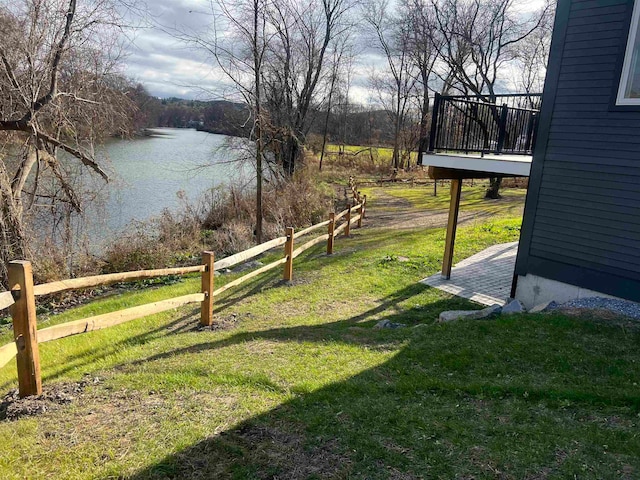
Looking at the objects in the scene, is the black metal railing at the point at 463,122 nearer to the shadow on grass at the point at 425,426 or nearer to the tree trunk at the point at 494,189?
the shadow on grass at the point at 425,426

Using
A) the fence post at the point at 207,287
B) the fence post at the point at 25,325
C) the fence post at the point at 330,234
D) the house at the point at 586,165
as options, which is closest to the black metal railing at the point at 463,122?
the house at the point at 586,165

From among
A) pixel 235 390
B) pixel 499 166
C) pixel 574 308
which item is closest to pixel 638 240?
pixel 574 308

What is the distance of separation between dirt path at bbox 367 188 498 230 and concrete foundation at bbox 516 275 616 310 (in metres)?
7.22

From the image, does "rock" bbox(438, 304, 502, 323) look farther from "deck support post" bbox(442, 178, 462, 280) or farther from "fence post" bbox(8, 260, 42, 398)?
"fence post" bbox(8, 260, 42, 398)

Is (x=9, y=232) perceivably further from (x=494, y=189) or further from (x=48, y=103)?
(x=494, y=189)

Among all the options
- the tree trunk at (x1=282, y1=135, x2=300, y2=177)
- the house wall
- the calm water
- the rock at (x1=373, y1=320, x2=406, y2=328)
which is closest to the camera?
the house wall

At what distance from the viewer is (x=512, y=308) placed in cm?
614

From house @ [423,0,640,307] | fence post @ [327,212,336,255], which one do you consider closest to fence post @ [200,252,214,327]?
house @ [423,0,640,307]

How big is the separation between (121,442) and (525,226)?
599 cm

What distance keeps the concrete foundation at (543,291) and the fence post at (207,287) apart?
463 centimetres

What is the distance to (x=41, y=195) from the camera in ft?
31.9

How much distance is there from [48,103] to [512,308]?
30.0 ft

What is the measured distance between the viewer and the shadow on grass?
2.68m

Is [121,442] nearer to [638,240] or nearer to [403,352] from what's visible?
[403,352]
